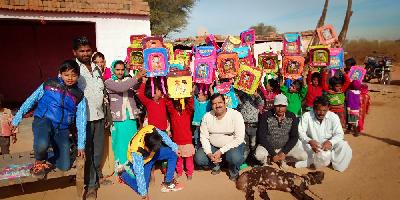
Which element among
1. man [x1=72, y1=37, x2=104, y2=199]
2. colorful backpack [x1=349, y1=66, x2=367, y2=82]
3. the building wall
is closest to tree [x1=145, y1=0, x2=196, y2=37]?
the building wall

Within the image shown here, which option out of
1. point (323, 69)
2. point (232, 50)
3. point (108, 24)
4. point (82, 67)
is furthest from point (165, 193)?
point (108, 24)

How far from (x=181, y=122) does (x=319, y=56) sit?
10.2 ft

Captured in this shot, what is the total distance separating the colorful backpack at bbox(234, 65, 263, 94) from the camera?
5152mm

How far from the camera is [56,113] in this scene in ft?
12.4

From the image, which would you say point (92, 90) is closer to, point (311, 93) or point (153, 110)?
point (153, 110)

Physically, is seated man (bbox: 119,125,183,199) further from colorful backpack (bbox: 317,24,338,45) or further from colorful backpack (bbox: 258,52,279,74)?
colorful backpack (bbox: 317,24,338,45)

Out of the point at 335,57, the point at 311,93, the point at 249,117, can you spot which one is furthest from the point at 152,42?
the point at 335,57

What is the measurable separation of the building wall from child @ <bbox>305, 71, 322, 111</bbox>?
5.70m

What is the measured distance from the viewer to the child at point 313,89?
6441mm

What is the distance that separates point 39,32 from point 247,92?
36.9 feet

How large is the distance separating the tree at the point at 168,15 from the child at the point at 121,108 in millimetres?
16465

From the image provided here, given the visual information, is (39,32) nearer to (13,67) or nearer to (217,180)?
(13,67)

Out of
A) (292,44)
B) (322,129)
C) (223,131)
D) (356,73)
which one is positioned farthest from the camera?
(356,73)

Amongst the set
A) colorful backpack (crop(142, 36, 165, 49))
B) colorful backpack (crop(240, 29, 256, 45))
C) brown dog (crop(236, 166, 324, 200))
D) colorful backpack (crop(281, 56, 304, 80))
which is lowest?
brown dog (crop(236, 166, 324, 200))
